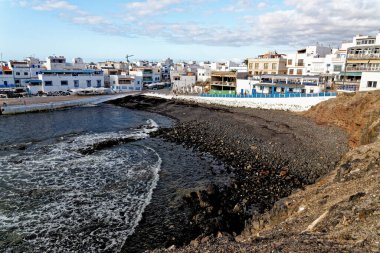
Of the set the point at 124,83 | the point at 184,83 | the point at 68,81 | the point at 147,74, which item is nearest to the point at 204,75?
the point at 184,83

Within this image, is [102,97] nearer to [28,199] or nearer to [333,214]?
Answer: [28,199]

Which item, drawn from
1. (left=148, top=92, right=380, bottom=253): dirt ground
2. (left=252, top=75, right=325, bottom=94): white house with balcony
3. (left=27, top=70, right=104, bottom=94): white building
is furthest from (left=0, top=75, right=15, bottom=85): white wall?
(left=148, top=92, right=380, bottom=253): dirt ground

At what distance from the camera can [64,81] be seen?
8450 cm

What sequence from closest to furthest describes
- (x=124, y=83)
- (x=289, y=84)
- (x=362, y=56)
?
1. (x=362, y=56)
2. (x=289, y=84)
3. (x=124, y=83)

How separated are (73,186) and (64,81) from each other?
7198 centimetres

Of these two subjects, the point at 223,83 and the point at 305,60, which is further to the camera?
the point at 223,83

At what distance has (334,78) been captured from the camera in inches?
2154

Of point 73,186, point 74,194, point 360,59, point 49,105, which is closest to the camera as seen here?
point 74,194

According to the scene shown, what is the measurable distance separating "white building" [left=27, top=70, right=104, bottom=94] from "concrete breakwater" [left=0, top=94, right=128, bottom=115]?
45.7 feet

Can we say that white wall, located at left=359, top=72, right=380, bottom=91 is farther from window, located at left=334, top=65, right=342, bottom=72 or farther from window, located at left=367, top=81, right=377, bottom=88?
window, located at left=334, top=65, right=342, bottom=72

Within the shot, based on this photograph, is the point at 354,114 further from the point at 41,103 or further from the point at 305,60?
the point at 41,103

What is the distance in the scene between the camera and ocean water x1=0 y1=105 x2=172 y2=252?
15727mm

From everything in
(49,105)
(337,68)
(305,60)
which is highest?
(305,60)

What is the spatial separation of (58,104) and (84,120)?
19.3 metres
